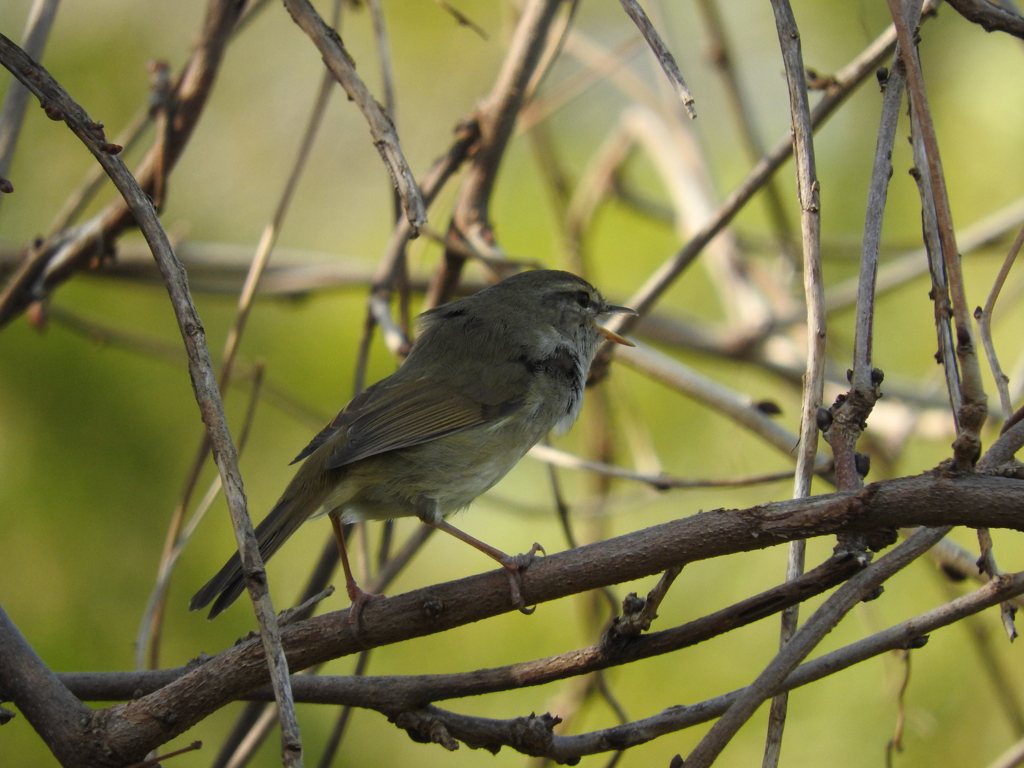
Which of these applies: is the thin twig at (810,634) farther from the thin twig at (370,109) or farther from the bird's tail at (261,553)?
the bird's tail at (261,553)

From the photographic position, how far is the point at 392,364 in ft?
16.6

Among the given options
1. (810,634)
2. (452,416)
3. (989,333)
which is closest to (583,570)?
(810,634)

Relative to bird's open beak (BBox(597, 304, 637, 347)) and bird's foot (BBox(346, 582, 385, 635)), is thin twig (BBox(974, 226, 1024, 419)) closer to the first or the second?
bird's foot (BBox(346, 582, 385, 635))

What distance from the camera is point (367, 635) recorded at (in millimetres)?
2141

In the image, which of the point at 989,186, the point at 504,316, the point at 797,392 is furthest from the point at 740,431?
the point at 989,186

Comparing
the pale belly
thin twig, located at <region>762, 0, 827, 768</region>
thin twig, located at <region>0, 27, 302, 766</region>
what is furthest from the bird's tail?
thin twig, located at <region>762, 0, 827, 768</region>

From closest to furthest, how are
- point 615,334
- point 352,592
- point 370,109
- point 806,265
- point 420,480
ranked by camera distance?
point 806,265 < point 370,109 < point 352,592 < point 420,480 < point 615,334

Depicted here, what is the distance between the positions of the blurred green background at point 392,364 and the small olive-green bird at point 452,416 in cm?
76

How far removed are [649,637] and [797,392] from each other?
3.05 m

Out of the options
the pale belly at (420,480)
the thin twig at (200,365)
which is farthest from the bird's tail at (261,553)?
the thin twig at (200,365)

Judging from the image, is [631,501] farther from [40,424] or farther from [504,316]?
[40,424]

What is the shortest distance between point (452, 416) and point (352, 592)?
0.78m

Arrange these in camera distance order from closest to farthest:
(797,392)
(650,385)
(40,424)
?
(40,424) → (797,392) → (650,385)

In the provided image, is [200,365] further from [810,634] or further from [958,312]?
[958,312]
